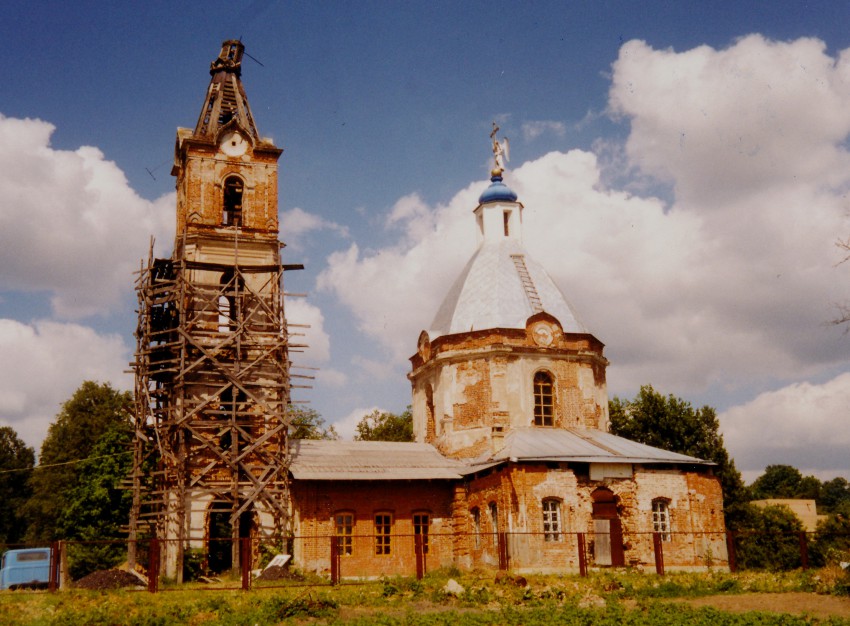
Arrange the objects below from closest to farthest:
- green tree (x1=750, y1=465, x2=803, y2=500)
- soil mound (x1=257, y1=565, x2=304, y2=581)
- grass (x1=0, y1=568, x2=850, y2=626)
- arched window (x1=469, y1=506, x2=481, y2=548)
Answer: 1. grass (x1=0, y1=568, x2=850, y2=626)
2. soil mound (x1=257, y1=565, x2=304, y2=581)
3. arched window (x1=469, y1=506, x2=481, y2=548)
4. green tree (x1=750, y1=465, x2=803, y2=500)

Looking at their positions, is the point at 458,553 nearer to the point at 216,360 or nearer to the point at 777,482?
the point at 216,360

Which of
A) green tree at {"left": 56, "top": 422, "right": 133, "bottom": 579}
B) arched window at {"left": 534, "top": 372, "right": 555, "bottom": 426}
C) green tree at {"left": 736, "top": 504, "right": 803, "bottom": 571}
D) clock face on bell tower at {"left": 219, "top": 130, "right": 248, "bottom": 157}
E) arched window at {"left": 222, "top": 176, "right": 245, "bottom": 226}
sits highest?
clock face on bell tower at {"left": 219, "top": 130, "right": 248, "bottom": 157}

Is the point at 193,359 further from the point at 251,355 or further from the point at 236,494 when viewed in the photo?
the point at 236,494

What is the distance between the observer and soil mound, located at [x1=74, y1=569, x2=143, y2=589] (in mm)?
19875

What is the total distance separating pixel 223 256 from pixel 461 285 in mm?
9002

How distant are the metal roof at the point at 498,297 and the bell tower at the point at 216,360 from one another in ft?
20.6

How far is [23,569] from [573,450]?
16.2m

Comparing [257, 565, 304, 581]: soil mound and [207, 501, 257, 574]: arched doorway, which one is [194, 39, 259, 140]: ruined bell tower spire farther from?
[257, 565, 304, 581]: soil mound

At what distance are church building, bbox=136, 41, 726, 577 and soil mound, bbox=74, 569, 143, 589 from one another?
106 inches

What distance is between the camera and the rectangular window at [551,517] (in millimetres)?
23625

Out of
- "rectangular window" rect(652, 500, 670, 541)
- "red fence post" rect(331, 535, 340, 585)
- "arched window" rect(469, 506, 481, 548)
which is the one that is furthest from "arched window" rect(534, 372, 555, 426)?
"red fence post" rect(331, 535, 340, 585)

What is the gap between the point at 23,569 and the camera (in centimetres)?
2355

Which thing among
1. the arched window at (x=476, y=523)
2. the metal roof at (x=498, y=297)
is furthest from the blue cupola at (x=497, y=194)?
the arched window at (x=476, y=523)

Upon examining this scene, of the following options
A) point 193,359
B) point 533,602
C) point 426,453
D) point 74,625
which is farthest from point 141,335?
point 533,602
